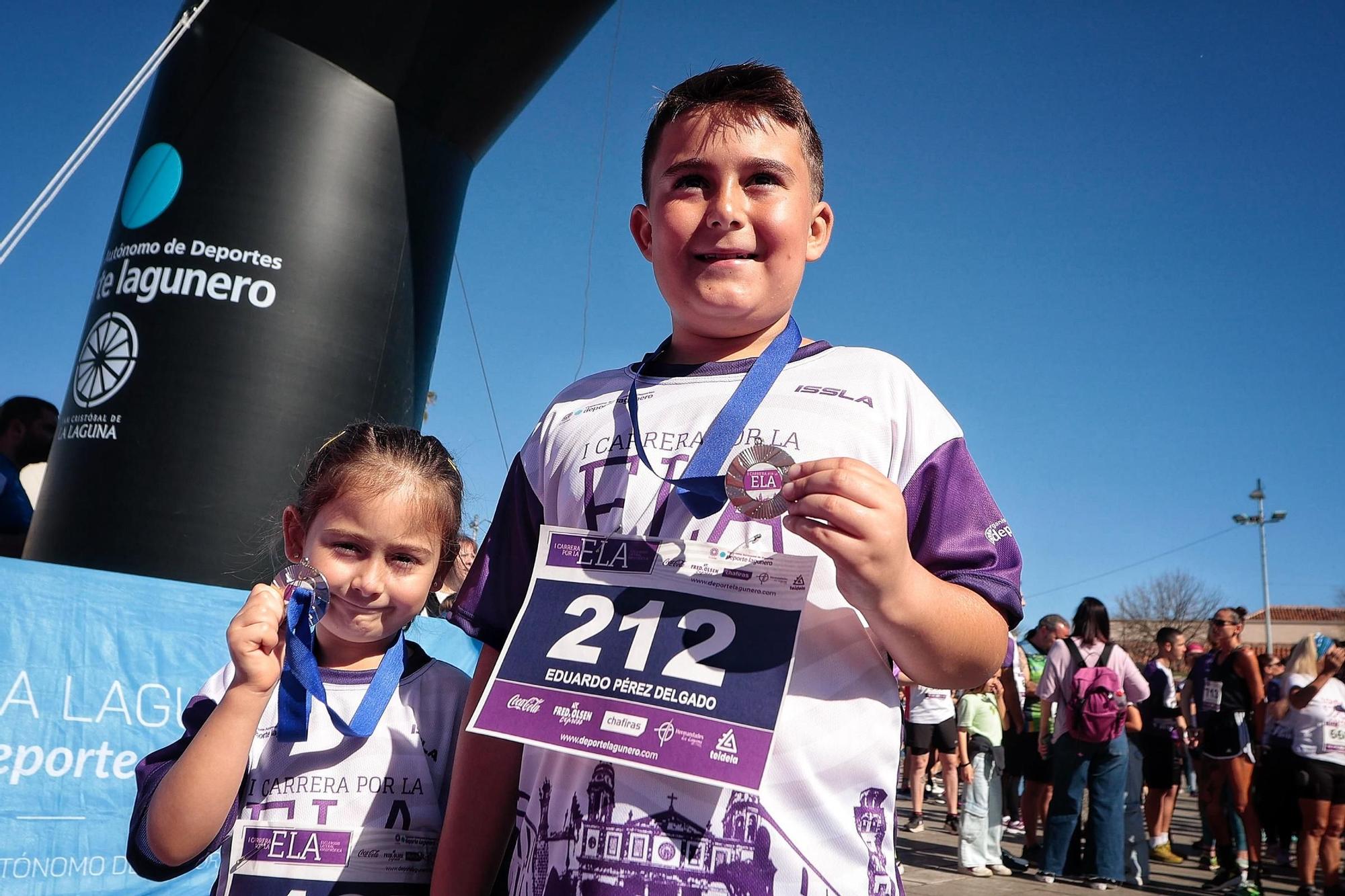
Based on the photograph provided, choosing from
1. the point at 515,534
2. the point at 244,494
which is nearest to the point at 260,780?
the point at 515,534

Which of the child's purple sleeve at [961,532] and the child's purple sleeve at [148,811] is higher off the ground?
the child's purple sleeve at [961,532]

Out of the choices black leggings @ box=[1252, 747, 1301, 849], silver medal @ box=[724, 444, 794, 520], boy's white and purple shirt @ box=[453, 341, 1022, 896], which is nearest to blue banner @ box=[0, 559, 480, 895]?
boy's white and purple shirt @ box=[453, 341, 1022, 896]

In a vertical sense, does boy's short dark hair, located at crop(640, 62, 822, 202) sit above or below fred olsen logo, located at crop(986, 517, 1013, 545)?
above

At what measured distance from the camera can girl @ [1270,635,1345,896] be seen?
6398 mm

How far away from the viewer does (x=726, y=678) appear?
3.42 feet

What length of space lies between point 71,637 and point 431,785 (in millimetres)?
2547

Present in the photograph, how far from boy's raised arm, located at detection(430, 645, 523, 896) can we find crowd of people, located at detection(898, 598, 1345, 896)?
210 inches

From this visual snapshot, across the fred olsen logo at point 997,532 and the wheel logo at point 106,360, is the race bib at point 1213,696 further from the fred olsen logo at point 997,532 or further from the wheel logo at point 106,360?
the wheel logo at point 106,360

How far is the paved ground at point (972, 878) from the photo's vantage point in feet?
19.8

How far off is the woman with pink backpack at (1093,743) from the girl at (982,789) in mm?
382

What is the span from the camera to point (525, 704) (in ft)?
3.67

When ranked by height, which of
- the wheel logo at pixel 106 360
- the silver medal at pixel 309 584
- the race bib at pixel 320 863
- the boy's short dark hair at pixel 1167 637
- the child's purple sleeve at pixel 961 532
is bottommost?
the race bib at pixel 320 863

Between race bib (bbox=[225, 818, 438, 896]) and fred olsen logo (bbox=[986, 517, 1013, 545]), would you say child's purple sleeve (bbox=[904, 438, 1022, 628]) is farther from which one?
race bib (bbox=[225, 818, 438, 896])

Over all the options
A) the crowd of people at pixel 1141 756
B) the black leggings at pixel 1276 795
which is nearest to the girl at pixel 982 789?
the crowd of people at pixel 1141 756
